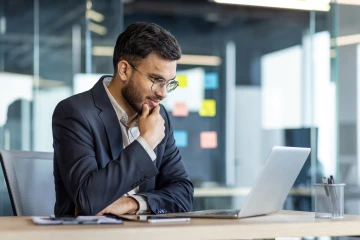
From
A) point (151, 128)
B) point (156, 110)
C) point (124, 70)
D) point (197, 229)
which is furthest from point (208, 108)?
point (197, 229)

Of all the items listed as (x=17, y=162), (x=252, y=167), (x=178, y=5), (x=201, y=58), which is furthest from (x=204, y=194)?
(x=17, y=162)

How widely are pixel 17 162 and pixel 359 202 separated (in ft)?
8.11

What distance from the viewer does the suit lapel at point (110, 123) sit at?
7.47 ft

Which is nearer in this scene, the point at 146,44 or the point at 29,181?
the point at 146,44

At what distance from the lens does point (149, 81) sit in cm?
238

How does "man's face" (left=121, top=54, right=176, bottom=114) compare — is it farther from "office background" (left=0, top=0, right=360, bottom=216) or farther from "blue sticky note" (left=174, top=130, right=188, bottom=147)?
"blue sticky note" (left=174, top=130, right=188, bottom=147)

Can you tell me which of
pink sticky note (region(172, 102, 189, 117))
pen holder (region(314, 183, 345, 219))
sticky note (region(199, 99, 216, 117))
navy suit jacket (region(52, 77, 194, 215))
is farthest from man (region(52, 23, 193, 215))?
sticky note (region(199, 99, 216, 117))

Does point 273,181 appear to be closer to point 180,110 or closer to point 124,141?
point 124,141

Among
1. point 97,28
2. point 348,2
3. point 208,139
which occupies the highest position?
point 348,2

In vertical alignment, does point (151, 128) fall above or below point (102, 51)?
below

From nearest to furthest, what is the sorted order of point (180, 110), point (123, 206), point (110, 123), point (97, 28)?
1. point (123, 206)
2. point (110, 123)
3. point (97, 28)
4. point (180, 110)

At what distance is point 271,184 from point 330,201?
0.20m

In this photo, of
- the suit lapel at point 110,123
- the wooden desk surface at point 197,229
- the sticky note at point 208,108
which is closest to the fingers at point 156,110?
the suit lapel at point 110,123

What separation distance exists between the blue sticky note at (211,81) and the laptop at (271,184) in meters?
5.28
